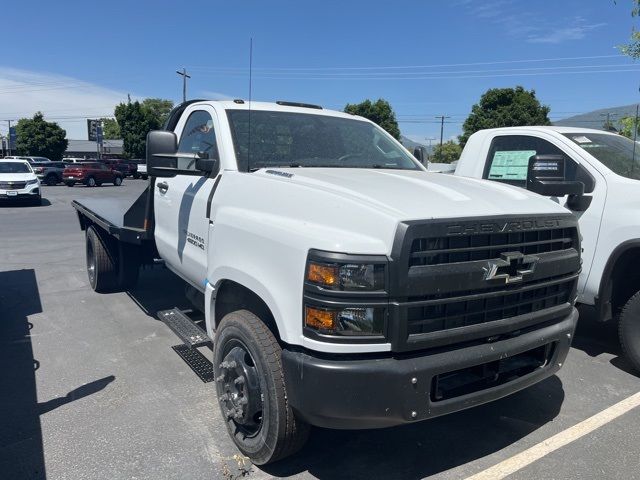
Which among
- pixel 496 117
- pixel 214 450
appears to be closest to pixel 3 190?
pixel 214 450

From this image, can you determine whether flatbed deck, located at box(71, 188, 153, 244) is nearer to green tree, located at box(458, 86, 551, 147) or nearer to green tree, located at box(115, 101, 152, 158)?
green tree, located at box(458, 86, 551, 147)

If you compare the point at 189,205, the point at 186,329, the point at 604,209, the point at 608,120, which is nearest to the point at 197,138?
the point at 189,205

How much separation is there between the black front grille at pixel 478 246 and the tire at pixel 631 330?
1.92 m

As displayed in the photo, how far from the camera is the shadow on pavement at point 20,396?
3061 mm

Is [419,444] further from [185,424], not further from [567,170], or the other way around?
[567,170]

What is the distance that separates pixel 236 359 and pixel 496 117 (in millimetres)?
36045

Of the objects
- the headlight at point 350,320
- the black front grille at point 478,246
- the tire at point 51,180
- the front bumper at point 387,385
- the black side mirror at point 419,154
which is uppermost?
the black side mirror at point 419,154

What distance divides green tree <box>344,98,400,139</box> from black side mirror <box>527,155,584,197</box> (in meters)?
33.9

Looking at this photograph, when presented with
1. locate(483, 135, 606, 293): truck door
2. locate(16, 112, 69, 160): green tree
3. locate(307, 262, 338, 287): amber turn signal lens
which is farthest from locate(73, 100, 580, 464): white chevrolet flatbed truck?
locate(16, 112, 69, 160): green tree

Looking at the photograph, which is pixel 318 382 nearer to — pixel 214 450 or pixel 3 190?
pixel 214 450

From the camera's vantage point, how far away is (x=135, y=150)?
5006cm

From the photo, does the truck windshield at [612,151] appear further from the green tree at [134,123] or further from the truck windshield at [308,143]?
the green tree at [134,123]

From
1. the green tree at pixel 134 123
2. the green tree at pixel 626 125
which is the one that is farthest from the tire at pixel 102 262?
the green tree at pixel 134 123

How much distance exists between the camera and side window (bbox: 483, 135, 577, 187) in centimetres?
530
